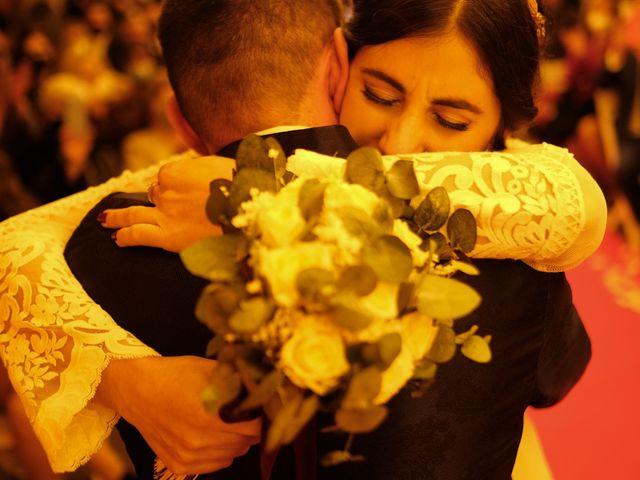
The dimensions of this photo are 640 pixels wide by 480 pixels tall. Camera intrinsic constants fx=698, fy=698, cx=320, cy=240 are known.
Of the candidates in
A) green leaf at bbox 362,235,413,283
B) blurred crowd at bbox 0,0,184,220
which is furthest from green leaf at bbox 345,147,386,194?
blurred crowd at bbox 0,0,184,220

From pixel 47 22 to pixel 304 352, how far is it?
6271 mm

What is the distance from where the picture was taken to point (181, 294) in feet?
3.61

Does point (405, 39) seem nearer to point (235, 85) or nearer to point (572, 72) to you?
point (235, 85)

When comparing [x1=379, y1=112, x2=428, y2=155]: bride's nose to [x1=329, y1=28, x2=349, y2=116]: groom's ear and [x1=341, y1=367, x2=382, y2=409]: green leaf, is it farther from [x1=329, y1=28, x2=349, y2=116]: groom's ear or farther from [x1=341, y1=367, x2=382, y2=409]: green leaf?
[x1=341, y1=367, x2=382, y2=409]: green leaf

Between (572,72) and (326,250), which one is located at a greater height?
(326,250)

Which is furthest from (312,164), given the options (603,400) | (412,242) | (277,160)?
(603,400)

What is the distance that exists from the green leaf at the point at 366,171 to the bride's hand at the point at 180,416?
15.1 inches

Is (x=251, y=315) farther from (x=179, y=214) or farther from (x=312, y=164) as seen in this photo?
(x=179, y=214)

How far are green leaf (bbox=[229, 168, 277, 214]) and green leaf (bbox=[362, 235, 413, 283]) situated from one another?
0.16 metres

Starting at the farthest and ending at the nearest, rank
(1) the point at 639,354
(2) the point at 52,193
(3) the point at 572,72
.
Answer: (3) the point at 572,72
(2) the point at 52,193
(1) the point at 639,354

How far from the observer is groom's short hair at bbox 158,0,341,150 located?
1153 mm

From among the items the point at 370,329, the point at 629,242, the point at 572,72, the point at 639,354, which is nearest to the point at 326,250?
the point at 370,329

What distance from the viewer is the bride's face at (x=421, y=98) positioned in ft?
4.30

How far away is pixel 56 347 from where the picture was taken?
122cm
